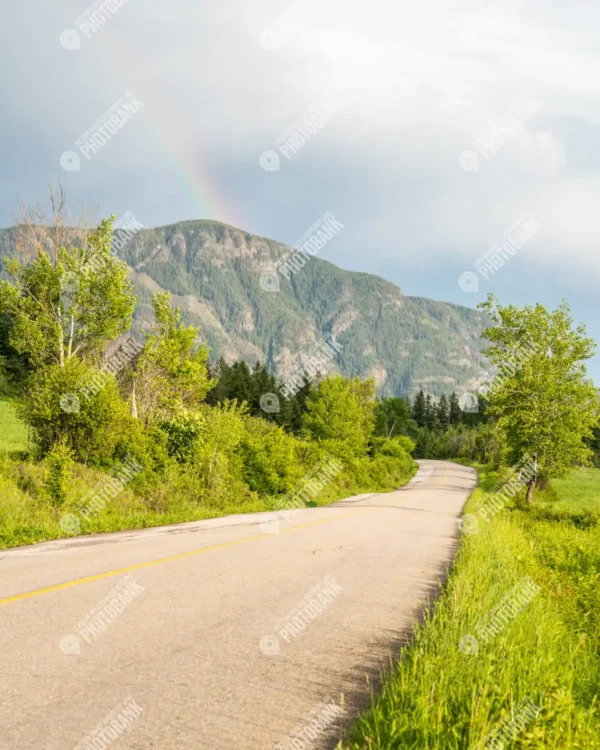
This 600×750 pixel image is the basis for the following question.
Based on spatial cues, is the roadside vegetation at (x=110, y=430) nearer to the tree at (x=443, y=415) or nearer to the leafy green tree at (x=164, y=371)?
the leafy green tree at (x=164, y=371)

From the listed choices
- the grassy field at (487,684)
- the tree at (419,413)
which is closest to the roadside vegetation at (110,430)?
the grassy field at (487,684)

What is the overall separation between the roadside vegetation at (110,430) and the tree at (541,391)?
11.1m

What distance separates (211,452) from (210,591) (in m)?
14.8

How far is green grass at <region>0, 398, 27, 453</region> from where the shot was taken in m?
29.3

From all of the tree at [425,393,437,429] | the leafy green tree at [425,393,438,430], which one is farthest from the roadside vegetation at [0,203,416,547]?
the tree at [425,393,437,429]

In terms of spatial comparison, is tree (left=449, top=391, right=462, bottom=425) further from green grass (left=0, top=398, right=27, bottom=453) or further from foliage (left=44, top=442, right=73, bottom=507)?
foliage (left=44, top=442, right=73, bottom=507)

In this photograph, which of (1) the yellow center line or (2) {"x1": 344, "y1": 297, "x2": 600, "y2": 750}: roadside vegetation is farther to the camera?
(1) the yellow center line

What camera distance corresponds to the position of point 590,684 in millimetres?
4637

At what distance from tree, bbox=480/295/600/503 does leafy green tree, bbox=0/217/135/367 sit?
72.4 ft

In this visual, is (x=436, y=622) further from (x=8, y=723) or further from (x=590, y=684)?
(x=8, y=723)

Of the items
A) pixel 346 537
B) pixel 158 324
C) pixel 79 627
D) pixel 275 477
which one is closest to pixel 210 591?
pixel 79 627

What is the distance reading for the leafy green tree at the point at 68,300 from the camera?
25.0 m

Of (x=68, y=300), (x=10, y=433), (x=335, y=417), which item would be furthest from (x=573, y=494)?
(x=10, y=433)

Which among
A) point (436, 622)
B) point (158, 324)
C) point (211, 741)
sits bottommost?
point (211, 741)
